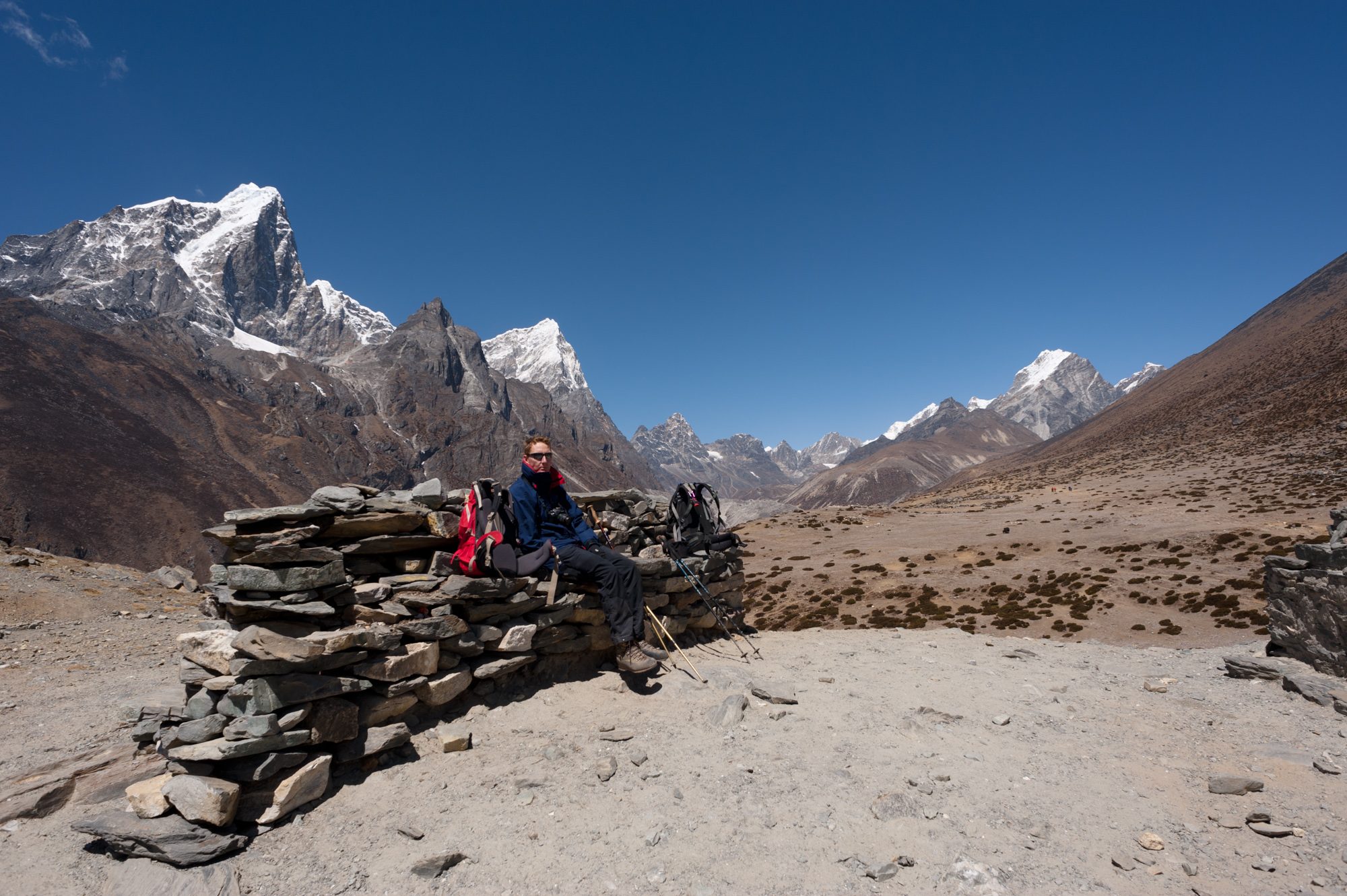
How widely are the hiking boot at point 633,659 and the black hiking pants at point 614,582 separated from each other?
0.12 m

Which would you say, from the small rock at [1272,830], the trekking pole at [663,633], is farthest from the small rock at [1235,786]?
the trekking pole at [663,633]

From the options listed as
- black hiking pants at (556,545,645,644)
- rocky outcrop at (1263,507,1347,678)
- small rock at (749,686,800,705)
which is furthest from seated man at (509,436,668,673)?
rocky outcrop at (1263,507,1347,678)

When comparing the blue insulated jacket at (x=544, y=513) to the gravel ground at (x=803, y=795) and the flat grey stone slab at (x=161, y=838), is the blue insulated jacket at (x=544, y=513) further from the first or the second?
the flat grey stone slab at (x=161, y=838)

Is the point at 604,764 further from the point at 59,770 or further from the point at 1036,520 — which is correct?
the point at 1036,520

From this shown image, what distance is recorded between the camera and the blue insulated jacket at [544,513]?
8.27 metres

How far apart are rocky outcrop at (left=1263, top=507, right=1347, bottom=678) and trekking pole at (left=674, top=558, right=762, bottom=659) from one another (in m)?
8.28

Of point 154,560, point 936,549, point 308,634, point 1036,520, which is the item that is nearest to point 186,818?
point 308,634

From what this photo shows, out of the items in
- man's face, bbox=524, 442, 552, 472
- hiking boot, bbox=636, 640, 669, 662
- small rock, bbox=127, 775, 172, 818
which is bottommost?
hiking boot, bbox=636, 640, 669, 662

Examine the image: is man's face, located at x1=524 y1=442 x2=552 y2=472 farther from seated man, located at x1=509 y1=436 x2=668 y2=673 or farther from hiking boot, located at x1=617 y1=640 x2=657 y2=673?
hiking boot, located at x1=617 y1=640 x2=657 y2=673

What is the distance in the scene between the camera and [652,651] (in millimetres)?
9016

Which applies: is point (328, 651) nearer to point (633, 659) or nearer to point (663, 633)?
point (633, 659)

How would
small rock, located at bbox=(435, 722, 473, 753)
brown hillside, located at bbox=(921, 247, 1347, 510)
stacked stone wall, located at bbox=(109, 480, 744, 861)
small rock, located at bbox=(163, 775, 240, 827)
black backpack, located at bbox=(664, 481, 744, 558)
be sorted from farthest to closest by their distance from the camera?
brown hillside, located at bbox=(921, 247, 1347, 510)
black backpack, located at bbox=(664, 481, 744, 558)
small rock, located at bbox=(435, 722, 473, 753)
stacked stone wall, located at bbox=(109, 480, 744, 861)
small rock, located at bbox=(163, 775, 240, 827)

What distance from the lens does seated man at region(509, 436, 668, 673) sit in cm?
827

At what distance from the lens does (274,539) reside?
5871mm
